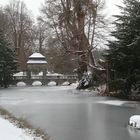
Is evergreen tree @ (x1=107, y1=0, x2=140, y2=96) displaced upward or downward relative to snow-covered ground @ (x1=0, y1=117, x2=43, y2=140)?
upward

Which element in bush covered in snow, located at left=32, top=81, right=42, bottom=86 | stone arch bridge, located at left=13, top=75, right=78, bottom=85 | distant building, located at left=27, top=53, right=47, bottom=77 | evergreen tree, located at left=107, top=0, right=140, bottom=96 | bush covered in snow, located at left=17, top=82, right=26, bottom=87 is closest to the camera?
evergreen tree, located at left=107, top=0, right=140, bottom=96

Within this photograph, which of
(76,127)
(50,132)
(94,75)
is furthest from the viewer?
(94,75)

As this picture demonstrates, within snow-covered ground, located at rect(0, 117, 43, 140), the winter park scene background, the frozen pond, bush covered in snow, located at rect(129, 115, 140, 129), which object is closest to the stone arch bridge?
the winter park scene background

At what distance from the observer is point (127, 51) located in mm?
30562

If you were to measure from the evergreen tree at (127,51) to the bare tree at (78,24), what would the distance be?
1175 centimetres

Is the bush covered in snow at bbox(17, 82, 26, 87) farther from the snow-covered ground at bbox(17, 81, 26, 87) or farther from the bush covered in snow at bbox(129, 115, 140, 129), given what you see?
the bush covered in snow at bbox(129, 115, 140, 129)

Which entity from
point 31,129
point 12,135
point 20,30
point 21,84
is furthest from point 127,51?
point 20,30

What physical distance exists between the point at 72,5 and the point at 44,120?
102ft

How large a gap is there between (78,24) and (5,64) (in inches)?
452

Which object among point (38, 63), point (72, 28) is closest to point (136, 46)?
point (72, 28)

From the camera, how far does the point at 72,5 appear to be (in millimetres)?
47219

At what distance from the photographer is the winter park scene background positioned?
15.3 m

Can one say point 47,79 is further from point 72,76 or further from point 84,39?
point 84,39

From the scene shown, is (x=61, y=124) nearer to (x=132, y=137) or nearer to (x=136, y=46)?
(x=132, y=137)
